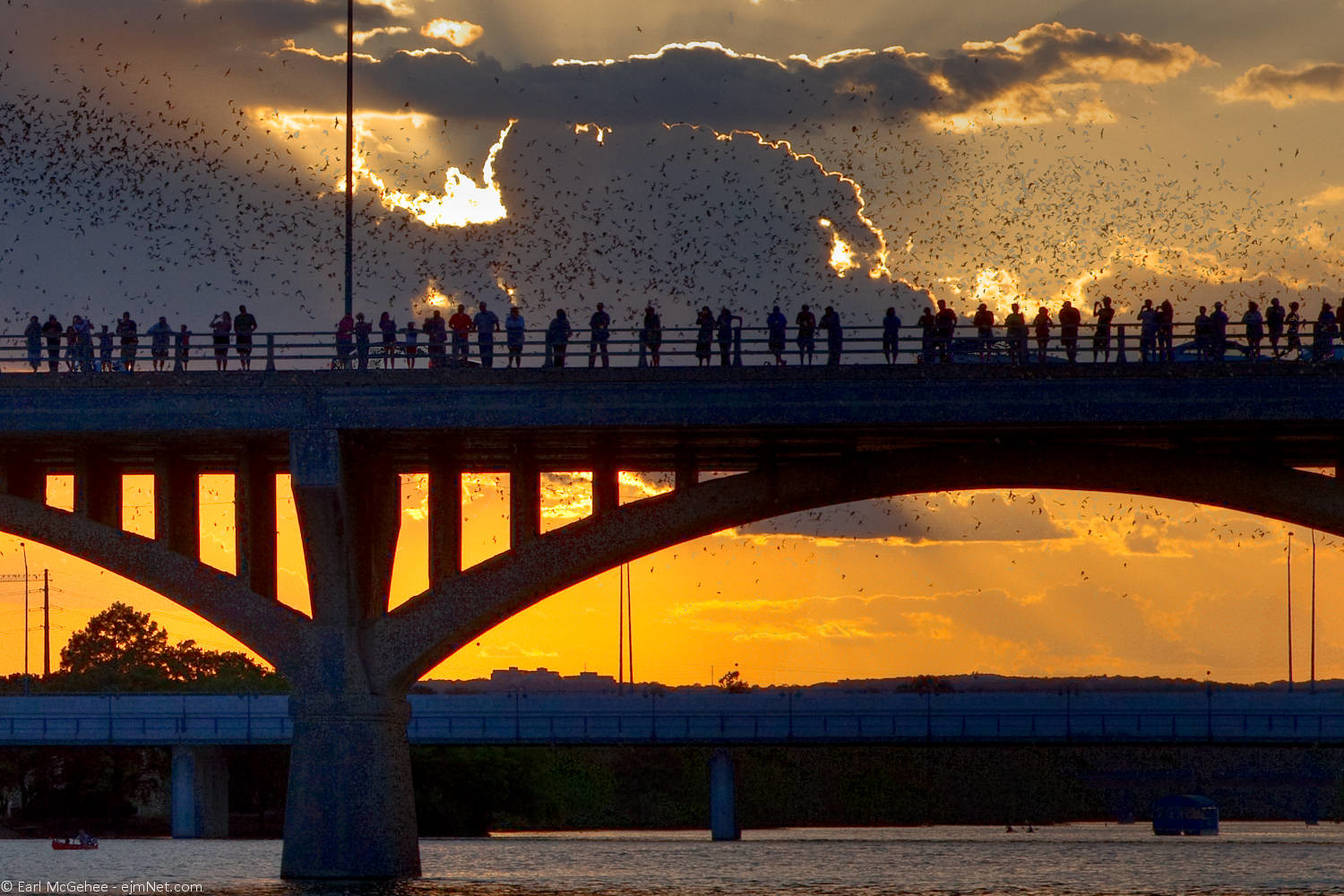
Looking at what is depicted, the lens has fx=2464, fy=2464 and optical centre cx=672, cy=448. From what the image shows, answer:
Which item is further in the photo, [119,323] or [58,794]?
[58,794]

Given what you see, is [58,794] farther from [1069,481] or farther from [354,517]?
[1069,481]

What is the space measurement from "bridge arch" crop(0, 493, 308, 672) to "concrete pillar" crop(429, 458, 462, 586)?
10.1ft

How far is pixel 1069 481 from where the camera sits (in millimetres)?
52062

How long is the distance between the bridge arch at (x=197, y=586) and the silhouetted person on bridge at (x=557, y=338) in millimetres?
7831

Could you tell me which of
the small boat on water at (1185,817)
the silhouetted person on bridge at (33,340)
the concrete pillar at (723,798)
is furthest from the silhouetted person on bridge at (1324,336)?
the small boat on water at (1185,817)

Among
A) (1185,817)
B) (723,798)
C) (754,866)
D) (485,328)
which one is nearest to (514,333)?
(485,328)

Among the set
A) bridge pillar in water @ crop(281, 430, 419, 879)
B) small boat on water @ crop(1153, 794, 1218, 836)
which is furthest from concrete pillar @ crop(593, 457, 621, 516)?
small boat on water @ crop(1153, 794, 1218, 836)

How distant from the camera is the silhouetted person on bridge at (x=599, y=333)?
50.0 metres

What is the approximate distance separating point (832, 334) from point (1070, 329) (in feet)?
15.6

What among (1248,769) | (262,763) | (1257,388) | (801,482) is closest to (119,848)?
(262,763)

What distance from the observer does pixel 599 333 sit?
50125mm

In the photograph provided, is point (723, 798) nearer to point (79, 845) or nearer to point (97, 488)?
point (79, 845)

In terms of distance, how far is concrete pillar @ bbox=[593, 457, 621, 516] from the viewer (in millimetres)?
53688

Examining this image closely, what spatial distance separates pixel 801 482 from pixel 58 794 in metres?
62.5
